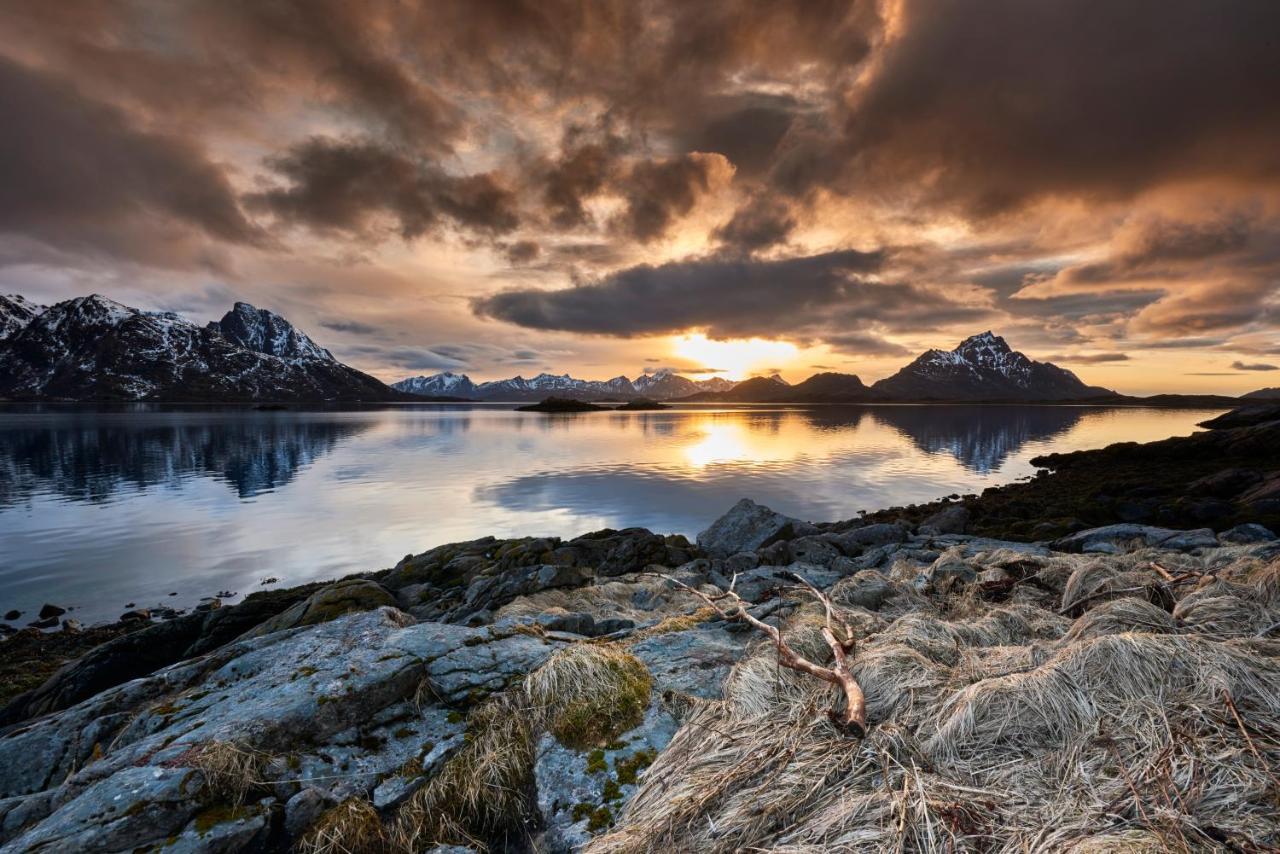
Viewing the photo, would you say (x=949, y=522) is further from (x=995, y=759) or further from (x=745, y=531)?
(x=995, y=759)

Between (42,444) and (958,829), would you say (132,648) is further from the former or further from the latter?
(42,444)

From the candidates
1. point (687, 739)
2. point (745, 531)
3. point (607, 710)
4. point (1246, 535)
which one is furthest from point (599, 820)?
point (1246, 535)

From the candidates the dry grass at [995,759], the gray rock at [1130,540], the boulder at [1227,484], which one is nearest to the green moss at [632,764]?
the dry grass at [995,759]

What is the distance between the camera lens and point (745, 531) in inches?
893

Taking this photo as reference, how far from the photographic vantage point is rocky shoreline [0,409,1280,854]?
2789 mm

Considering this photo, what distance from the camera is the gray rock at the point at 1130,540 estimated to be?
13586 mm

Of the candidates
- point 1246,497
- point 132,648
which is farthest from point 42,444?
point 1246,497

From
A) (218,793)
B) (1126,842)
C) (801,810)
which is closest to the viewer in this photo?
(1126,842)

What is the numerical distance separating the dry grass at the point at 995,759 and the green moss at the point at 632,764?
1.31 ft

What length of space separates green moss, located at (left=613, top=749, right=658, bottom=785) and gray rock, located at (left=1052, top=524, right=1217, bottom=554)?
14.6m

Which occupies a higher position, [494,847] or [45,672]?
[494,847]

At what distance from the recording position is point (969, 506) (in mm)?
29328

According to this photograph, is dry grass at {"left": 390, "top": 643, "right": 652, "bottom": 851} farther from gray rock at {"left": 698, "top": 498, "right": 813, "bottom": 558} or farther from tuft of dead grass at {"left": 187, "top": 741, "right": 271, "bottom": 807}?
gray rock at {"left": 698, "top": 498, "right": 813, "bottom": 558}

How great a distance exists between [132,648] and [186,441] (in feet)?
240
